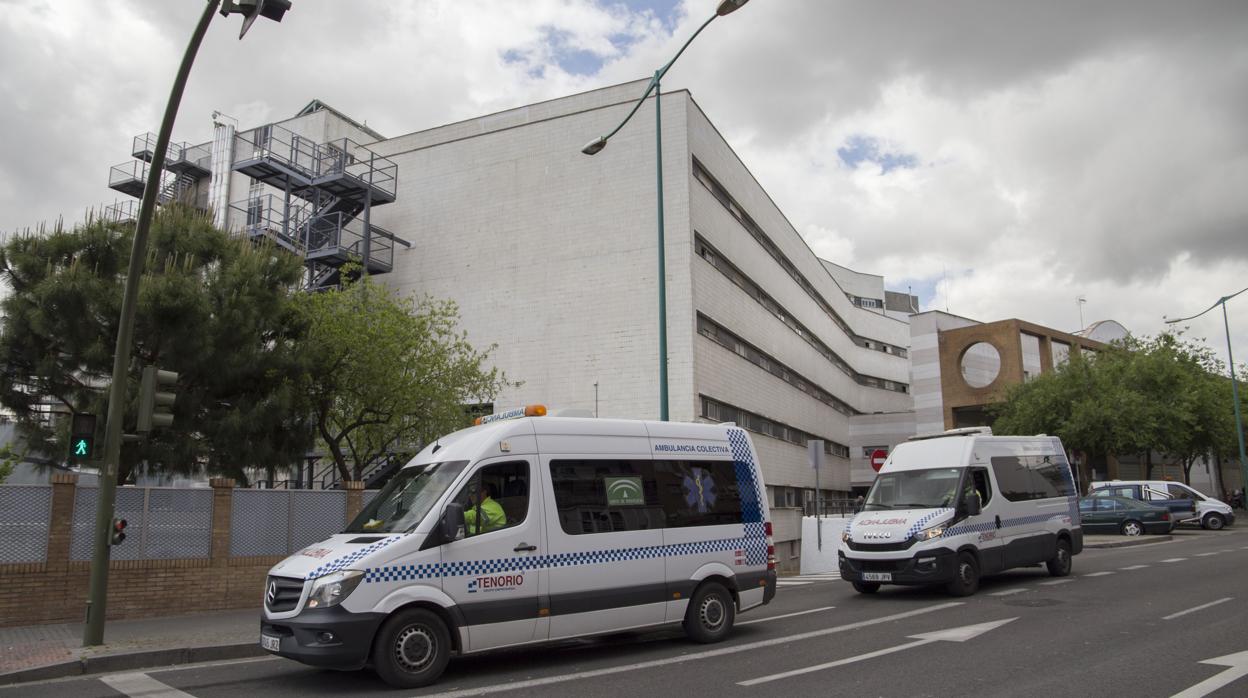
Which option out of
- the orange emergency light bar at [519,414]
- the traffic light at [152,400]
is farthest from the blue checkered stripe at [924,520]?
the traffic light at [152,400]

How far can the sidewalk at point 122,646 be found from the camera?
862 centimetres

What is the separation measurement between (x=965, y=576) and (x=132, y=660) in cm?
1077

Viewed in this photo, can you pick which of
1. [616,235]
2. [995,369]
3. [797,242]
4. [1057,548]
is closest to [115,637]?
[1057,548]

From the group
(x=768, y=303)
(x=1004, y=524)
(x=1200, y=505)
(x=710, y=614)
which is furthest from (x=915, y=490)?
(x=1200, y=505)

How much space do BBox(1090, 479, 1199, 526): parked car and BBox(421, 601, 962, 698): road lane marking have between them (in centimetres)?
2307

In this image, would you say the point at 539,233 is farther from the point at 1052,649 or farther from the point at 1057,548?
the point at 1052,649

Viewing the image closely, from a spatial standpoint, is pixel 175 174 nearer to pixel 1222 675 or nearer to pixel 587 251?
pixel 587 251

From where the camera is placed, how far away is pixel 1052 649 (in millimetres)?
8273

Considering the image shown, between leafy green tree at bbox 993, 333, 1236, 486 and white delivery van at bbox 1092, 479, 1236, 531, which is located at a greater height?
leafy green tree at bbox 993, 333, 1236, 486

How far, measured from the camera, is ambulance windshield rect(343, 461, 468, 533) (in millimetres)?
7988

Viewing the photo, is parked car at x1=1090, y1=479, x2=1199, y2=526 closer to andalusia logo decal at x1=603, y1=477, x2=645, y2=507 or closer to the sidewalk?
andalusia logo decal at x1=603, y1=477, x2=645, y2=507

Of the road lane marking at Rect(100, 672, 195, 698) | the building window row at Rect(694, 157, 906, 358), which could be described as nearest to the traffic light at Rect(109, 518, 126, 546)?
the road lane marking at Rect(100, 672, 195, 698)

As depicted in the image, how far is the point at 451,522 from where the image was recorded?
25.3ft

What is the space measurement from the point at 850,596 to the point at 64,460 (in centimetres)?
1436
